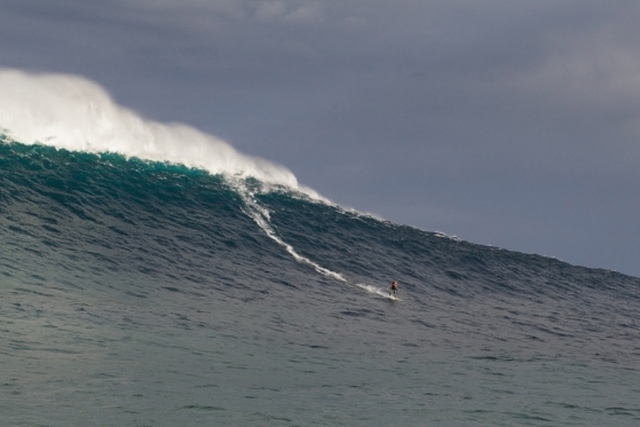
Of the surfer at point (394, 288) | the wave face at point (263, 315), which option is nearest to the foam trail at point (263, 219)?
the wave face at point (263, 315)

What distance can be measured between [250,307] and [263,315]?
967 mm

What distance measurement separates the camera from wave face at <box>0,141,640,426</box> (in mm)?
14500

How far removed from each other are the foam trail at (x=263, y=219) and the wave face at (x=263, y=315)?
15 centimetres

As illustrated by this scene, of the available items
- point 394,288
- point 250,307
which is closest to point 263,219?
point 394,288

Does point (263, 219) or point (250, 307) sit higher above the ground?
point (263, 219)

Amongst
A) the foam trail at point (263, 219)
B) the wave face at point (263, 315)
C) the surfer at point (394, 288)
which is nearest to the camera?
the wave face at point (263, 315)

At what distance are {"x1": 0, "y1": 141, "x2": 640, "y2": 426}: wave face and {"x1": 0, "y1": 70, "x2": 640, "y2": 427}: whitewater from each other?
9cm

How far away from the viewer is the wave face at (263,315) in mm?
14500

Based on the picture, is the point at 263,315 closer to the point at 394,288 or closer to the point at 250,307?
the point at 250,307

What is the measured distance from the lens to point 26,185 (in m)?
32.8

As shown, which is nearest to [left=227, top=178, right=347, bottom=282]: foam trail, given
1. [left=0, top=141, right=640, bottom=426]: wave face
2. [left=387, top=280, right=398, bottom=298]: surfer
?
[left=0, top=141, right=640, bottom=426]: wave face

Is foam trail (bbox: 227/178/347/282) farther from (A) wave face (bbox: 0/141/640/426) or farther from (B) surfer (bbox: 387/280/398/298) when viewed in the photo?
(B) surfer (bbox: 387/280/398/298)

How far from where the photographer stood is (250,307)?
960 inches

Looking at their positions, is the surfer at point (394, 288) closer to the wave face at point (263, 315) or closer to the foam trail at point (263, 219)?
the wave face at point (263, 315)
